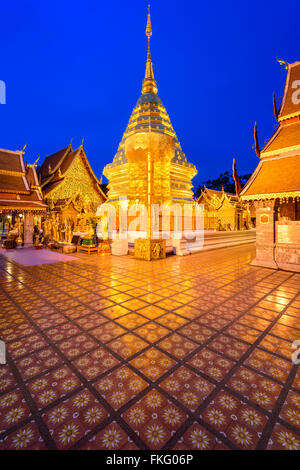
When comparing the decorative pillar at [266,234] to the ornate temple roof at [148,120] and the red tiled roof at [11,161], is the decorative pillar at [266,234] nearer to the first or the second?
the ornate temple roof at [148,120]

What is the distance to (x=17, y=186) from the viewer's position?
12.1 meters

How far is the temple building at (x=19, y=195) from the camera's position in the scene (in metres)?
11.5

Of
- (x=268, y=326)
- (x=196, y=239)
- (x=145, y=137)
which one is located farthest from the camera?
(x=196, y=239)

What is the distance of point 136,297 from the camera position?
3.80 meters

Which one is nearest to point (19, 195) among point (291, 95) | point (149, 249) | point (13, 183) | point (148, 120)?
point (13, 183)

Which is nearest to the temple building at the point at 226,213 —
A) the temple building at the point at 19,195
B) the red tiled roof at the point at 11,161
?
the temple building at the point at 19,195

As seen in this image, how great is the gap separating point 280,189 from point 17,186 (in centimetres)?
1370

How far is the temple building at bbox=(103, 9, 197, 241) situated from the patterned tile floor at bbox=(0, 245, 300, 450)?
768 centimetres

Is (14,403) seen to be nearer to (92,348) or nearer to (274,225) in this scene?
(92,348)

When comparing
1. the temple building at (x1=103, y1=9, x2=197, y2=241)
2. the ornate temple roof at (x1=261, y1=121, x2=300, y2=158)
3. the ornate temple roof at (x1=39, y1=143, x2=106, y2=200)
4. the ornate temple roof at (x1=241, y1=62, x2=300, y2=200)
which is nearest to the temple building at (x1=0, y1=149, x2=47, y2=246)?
the ornate temple roof at (x1=39, y1=143, x2=106, y2=200)

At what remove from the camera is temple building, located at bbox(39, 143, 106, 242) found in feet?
44.0

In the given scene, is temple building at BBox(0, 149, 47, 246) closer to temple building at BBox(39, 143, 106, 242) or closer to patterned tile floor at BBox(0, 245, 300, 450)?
temple building at BBox(39, 143, 106, 242)

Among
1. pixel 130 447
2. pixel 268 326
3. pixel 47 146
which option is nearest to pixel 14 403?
pixel 130 447
